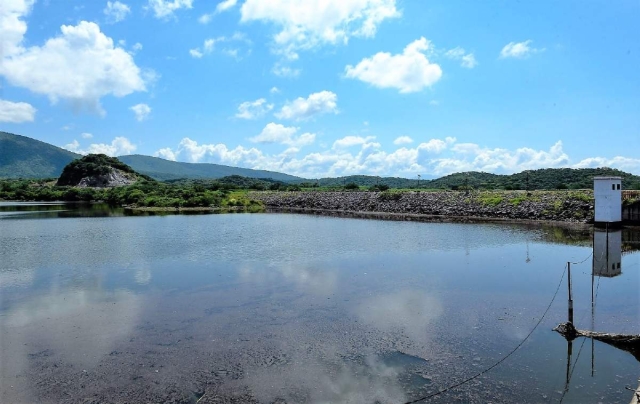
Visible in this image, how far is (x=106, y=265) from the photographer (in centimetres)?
2389

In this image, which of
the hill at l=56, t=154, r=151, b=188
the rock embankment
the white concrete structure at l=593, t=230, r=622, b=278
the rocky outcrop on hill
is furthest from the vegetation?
the white concrete structure at l=593, t=230, r=622, b=278

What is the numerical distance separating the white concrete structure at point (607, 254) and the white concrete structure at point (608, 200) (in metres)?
2.56

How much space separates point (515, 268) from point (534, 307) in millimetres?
7253

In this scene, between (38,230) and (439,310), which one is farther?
(38,230)

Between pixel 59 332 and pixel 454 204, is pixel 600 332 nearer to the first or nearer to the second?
pixel 59 332

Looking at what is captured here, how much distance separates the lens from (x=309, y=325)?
45.5 feet

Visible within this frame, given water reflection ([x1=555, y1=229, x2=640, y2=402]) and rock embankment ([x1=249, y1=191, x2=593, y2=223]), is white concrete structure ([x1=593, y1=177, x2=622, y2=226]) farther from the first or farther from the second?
water reflection ([x1=555, y1=229, x2=640, y2=402])

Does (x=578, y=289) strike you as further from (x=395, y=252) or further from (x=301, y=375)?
(x=301, y=375)

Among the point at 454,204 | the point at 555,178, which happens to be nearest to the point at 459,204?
the point at 454,204

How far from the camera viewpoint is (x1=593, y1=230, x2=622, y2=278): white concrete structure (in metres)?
21.4

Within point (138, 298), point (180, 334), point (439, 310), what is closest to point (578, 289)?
point (439, 310)

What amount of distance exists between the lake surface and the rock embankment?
20.9 meters

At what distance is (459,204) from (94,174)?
12845 cm

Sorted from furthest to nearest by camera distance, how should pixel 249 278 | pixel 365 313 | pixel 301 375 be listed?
1. pixel 249 278
2. pixel 365 313
3. pixel 301 375
